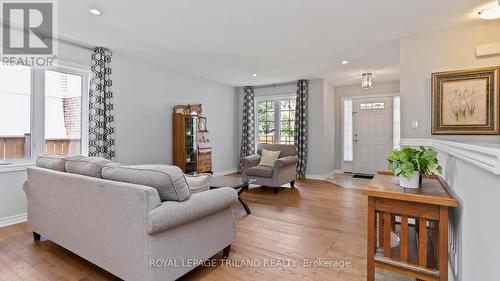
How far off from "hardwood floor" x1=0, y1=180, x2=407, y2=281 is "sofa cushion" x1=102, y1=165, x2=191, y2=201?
49 cm

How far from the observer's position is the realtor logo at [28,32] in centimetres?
256

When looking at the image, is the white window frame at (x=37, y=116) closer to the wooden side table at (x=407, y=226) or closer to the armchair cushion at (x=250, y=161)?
the armchair cushion at (x=250, y=161)

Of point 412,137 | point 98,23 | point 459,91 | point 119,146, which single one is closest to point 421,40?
point 459,91

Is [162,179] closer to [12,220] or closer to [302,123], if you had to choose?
[12,220]

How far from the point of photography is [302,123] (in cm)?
582

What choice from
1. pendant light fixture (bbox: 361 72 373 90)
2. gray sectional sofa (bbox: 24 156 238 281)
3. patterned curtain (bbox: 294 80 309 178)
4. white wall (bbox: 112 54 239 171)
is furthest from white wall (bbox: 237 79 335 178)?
gray sectional sofa (bbox: 24 156 238 281)

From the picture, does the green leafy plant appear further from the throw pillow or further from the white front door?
the white front door

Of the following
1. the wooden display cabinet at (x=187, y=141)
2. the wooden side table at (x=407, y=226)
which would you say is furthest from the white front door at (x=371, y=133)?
Result: the wooden side table at (x=407, y=226)

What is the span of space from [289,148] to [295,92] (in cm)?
181

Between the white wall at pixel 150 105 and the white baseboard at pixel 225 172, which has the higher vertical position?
the white wall at pixel 150 105

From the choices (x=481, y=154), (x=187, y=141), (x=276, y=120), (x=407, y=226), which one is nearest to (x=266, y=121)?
(x=276, y=120)

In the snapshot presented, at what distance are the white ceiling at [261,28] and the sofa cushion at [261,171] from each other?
6.40 feet

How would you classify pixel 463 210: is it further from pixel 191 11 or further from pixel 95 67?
pixel 95 67

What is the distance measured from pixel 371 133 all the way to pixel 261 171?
11.0 ft
